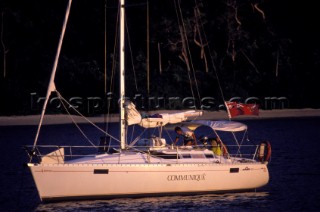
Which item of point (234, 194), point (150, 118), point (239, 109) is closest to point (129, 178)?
point (150, 118)

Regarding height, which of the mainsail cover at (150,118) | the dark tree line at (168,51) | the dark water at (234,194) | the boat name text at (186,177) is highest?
the dark tree line at (168,51)

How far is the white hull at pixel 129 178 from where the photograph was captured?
2953 cm

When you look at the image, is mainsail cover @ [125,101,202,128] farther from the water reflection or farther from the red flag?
the water reflection

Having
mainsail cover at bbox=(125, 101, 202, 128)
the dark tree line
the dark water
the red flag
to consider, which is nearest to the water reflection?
the dark water

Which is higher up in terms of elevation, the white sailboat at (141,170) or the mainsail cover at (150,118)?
the mainsail cover at (150,118)

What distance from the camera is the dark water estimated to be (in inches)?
1219

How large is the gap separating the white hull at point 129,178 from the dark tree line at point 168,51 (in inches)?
1751

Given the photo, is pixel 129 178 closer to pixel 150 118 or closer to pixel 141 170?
pixel 141 170

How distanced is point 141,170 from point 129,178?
544 millimetres

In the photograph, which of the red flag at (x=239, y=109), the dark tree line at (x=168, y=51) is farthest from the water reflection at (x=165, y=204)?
the dark tree line at (x=168, y=51)

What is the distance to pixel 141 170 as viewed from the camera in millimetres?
29969

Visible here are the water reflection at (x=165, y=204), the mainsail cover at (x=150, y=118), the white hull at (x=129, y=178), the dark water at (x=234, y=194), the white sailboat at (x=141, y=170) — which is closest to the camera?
the white hull at (x=129, y=178)

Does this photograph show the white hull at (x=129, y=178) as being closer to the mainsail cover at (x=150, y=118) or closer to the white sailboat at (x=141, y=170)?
the white sailboat at (x=141, y=170)

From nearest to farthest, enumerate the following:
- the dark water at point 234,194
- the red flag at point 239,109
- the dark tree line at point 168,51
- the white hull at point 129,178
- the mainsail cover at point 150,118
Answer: the white hull at point 129,178 → the dark water at point 234,194 → the mainsail cover at point 150,118 → the red flag at point 239,109 → the dark tree line at point 168,51
